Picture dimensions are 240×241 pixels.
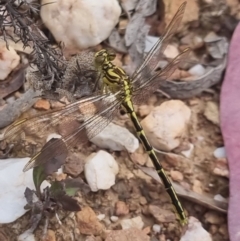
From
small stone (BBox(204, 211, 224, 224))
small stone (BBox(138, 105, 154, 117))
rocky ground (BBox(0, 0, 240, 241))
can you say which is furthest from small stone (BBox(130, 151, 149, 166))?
small stone (BBox(204, 211, 224, 224))

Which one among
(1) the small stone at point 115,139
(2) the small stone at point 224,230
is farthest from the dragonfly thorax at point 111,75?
(2) the small stone at point 224,230

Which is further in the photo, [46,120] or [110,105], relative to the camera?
[110,105]

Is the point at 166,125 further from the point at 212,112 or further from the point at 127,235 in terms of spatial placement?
the point at 127,235

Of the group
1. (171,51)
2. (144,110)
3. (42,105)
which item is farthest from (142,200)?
(171,51)

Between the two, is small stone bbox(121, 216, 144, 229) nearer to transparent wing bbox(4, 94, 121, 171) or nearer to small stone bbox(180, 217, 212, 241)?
small stone bbox(180, 217, 212, 241)

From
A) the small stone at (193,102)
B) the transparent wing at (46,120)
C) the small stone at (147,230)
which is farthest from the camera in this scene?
the small stone at (193,102)

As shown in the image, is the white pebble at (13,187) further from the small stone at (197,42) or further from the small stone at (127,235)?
the small stone at (197,42)
